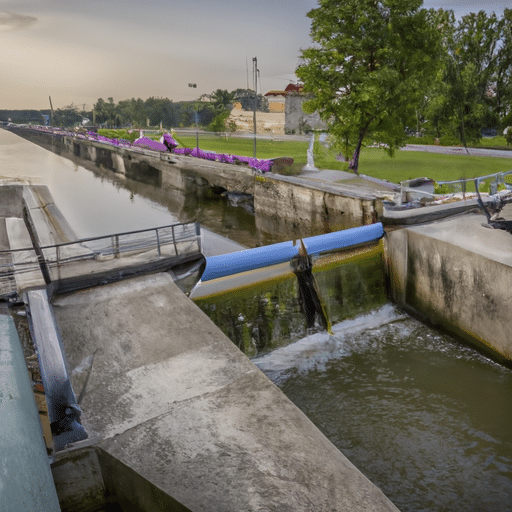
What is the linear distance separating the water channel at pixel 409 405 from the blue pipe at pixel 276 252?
1787 millimetres

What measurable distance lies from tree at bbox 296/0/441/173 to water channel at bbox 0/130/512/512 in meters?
9.21

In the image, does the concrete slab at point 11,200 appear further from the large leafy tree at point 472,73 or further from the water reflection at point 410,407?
the large leafy tree at point 472,73

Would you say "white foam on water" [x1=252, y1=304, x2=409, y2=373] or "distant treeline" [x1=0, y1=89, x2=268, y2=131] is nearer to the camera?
"white foam on water" [x1=252, y1=304, x2=409, y2=373]

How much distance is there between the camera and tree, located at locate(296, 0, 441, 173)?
55.4 feet

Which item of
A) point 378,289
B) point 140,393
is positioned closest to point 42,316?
point 140,393

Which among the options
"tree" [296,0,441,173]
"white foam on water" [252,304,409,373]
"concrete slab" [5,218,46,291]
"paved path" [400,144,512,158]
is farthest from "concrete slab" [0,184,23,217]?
"paved path" [400,144,512,158]

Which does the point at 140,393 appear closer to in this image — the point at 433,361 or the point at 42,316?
the point at 42,316

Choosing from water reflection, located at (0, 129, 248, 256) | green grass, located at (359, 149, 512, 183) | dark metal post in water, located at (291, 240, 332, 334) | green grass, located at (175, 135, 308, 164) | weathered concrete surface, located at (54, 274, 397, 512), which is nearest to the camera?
weathered concrete surface, located at (54, 274, 397, 512)

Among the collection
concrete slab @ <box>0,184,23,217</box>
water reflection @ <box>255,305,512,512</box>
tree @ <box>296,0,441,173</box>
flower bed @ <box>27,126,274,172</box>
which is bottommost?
water reflection @ <box>255,305,512,512</box>

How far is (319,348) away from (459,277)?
3.27m

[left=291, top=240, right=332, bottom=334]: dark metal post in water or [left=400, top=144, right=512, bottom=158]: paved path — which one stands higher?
[left=400, top=144, right=512, bottom=158]: paved path

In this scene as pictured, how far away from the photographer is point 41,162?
176ft

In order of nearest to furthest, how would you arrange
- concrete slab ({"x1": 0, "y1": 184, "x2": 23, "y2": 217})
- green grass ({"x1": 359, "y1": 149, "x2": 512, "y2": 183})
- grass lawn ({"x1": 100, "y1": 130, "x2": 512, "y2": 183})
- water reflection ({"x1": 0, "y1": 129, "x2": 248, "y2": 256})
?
concrete slab ({"x1": 0, "y1": 184, "x2": 23, "y2": 217}) → green grass ({"x1": 359, "y1": 149, "x2": 512, "y2": 183}) → grass lawn ({"x1": 100, "y1": 130, "x2": 512, "y2": 183}) → water reflection ({"x1": 0, "y1": 129, "x2": 248, "y2": 256})

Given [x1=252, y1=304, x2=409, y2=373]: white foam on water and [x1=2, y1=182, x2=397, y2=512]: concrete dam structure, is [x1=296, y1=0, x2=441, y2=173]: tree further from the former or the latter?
[x1=2, y1=182, x2=397, y2=512]: concrete dam structure
